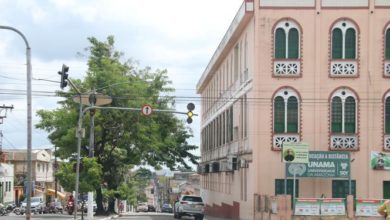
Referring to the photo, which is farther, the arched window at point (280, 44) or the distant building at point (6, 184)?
the distant building at point (6, 184)

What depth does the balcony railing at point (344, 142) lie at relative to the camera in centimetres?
3794

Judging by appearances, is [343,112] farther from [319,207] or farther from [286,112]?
[319,207]

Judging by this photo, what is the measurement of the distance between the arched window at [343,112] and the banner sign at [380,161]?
1.74m

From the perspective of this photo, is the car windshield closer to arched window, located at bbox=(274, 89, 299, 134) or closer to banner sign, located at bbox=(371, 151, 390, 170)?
arched window, located at bbox=(274, 89, 299, 134)

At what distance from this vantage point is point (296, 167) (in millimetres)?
36281

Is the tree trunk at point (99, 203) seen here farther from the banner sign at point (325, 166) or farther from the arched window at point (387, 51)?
the arched window at point (387, 51)

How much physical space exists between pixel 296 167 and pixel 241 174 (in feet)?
24.2

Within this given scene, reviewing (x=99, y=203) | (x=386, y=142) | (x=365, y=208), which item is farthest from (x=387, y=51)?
(x=99, y=203)

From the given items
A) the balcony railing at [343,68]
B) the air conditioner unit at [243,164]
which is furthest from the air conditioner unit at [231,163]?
the balcony railing at [343,68]

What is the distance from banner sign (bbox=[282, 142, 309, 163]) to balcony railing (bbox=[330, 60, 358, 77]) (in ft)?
18.1

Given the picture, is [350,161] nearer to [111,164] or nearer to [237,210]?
[237,210]

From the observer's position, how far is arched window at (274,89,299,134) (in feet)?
125

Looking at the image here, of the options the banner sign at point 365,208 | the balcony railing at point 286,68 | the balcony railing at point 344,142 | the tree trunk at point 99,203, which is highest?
the balcony railing at point 286,68

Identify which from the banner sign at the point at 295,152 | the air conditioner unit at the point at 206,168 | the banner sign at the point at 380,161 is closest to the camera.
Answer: the banner sign at the point at 295,152
